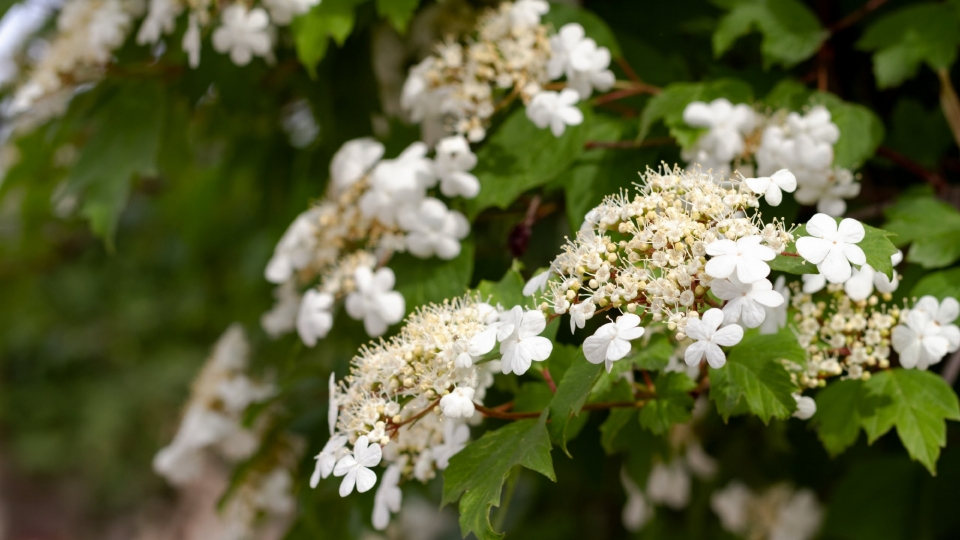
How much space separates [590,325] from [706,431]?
0.75 m

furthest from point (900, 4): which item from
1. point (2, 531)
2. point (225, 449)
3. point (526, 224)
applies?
point (2, 531)

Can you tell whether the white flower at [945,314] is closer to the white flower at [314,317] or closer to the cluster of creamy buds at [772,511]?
the white flower at [314,317]

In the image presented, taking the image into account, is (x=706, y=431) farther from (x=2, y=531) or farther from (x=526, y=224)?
(x=2, y=531)

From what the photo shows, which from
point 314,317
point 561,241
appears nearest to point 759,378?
point 314,317

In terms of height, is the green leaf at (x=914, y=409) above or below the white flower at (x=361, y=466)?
below

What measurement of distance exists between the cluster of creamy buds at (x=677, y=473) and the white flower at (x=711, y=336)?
0.86m

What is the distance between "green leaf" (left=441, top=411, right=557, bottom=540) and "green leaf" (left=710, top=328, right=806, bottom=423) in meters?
0.16

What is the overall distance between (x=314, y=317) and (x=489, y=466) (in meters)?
0.37

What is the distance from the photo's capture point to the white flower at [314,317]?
938 mm

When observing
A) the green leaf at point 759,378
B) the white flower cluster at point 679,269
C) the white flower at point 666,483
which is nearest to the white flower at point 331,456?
the white flower cluster at point 679,269

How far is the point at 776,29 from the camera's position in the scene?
985 millimetres

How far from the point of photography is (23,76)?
5.50 ft

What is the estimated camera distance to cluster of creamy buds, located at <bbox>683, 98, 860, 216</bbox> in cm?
82

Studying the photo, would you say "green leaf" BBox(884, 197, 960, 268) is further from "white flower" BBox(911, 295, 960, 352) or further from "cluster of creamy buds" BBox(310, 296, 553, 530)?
"cluster of creamy buds" BBox(310, 296, 553, 530)
